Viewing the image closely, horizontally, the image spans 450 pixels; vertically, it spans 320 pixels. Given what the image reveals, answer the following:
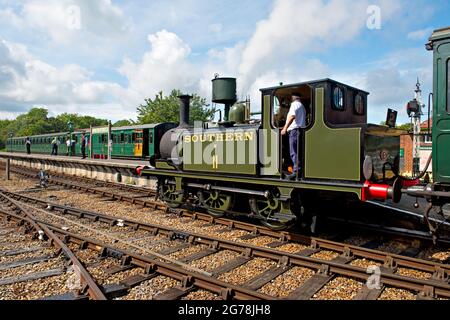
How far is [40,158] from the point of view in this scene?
27.7 m

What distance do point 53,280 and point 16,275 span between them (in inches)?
27.2

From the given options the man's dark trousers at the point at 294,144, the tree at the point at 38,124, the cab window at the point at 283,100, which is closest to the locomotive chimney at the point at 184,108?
the cab window at the point at 283,100

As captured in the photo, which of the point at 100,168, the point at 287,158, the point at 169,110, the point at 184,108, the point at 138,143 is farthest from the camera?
A: the point at 169,110

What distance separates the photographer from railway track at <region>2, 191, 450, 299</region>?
4.44 metres

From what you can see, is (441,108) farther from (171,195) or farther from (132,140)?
(132,140)

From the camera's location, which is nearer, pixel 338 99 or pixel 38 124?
pixel 338 99

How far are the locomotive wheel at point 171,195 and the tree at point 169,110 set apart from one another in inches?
1472

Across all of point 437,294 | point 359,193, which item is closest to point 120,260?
point 359,193

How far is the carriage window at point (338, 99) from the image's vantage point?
6.44 m

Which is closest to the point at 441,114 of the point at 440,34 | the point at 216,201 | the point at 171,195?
the point at 440,34

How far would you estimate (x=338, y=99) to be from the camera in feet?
21.5

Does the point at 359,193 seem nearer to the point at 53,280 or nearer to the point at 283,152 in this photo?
the point at 283,152

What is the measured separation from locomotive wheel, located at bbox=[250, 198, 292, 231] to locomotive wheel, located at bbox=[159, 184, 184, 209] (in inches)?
99.3

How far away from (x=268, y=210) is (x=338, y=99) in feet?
8.94
